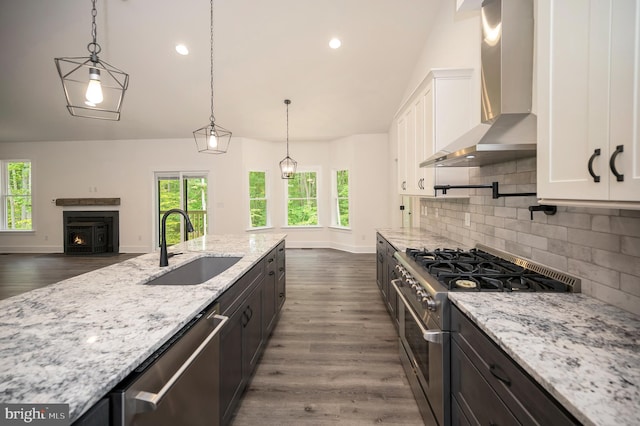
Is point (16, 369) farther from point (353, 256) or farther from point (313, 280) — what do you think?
point (353, 256)

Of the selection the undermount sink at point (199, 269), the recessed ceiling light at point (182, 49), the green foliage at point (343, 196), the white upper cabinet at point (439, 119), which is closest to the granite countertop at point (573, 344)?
the white upper cabinet at point (439, 119)

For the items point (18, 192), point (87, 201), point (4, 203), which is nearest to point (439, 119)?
point (87, 201)

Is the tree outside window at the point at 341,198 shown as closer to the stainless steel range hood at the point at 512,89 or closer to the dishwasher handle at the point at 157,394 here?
the stainless steel range hood at the point at 512,89

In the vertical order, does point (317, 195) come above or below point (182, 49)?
below

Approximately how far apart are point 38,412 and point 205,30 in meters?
4.84

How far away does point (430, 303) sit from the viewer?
1.37m

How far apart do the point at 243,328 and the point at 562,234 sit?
1.89m

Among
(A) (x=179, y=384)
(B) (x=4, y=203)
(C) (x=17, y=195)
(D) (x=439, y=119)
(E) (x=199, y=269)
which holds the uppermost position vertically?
(D) (x=439, y=119)

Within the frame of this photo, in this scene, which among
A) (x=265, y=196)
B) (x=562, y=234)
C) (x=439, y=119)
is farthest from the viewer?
(x=265, y=196)

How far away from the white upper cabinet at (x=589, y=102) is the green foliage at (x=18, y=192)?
10.5 m

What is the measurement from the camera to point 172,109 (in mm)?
6047

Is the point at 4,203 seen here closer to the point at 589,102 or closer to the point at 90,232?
the point at 90,232

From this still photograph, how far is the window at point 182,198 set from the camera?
711 cm

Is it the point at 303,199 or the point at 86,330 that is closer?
the point at 86,330
